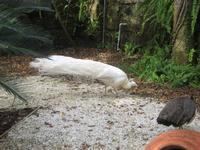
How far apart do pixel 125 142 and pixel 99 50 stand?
4369 millimetres

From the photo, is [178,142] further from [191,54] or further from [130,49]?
[130,49]

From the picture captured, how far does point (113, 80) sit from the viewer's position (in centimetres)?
587

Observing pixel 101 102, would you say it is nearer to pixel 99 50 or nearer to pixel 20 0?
pixel 20 0

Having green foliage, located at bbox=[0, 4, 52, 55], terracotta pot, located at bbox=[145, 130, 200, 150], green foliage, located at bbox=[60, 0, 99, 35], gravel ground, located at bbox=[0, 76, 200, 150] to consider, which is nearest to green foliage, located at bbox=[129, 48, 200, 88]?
gravel ground, located at bbox=[0, 76, 200, 150]

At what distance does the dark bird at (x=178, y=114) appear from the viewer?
421 cm

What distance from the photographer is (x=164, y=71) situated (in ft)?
21.3

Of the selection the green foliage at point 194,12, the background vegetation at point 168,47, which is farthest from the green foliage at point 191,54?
the green foliage at point 194,12

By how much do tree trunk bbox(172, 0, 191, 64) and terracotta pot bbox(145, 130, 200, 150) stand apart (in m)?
3.58

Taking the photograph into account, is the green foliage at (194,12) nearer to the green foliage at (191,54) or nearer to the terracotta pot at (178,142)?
the green foliage at (191,54)

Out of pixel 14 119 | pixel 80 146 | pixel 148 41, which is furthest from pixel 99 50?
pixel 80 146

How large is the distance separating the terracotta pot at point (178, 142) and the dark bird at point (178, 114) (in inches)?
37.6

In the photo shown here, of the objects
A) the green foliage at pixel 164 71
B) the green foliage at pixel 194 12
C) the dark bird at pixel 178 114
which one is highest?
the green foliage at pixel 194 12

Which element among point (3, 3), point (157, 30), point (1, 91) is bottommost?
point (1, 91)

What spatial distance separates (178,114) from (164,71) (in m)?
2.27
